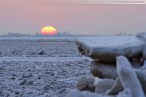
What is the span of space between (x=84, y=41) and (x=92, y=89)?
925mm

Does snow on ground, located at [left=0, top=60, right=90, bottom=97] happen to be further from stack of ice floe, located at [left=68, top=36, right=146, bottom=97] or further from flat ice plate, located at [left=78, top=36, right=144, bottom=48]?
flat ice plate, located at [left=78, top=36, right=144, bottom=48]

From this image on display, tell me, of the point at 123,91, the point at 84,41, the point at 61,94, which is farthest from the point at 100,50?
the point at 61,94

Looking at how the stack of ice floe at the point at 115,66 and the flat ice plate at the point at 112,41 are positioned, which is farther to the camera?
the flat ice plate at the point at 112,41

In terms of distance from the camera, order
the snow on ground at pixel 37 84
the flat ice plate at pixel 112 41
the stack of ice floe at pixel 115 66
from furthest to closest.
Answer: the snow on ground at pixel 37 84 → the flat ice plate at pixel 112 41 → the stack of ice floe at pixel 115 66

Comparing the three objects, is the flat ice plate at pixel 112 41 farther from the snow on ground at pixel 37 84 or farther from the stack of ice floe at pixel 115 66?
the snow on ground at pixel 37 84

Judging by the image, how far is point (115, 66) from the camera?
973 centimetres

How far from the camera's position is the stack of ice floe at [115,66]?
856 cm

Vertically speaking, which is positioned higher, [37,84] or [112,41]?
[112,41]

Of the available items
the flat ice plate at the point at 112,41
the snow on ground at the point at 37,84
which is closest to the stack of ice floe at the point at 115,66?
the flat ice plate at the point at 112,41

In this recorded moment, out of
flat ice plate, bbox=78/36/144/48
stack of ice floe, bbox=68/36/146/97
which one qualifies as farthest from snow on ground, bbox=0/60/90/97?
flat ice plate, bbox=78/36/144/48

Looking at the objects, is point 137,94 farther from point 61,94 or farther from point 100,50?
point 61,94

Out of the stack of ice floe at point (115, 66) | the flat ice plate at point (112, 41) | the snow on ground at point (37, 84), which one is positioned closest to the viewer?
the stack of ice floe at point (115, 66)

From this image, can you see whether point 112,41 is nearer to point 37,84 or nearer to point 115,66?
point 115,66

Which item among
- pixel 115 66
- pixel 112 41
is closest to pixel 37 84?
pixel 115 66
